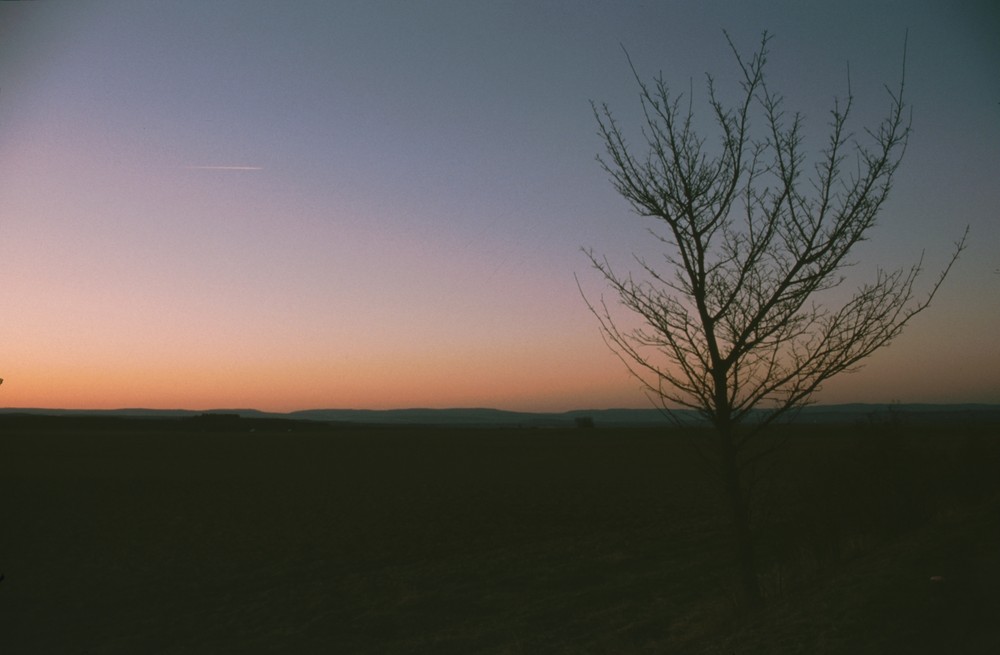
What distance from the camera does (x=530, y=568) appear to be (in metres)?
15.0

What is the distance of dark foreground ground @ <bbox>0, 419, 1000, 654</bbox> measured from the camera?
686cm

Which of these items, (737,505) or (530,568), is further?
(530,568)

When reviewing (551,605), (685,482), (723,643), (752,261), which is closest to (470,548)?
(551,605)

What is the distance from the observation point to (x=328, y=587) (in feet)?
46.1

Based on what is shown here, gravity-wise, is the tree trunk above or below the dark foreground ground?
above

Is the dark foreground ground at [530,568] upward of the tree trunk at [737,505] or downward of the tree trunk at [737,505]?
downward

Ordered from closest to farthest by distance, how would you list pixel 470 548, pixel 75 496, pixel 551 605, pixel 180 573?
1. pixel 551 605
2. pixel 180 573
3. pixel 470 548
4. pixel 75 496

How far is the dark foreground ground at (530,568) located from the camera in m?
6.86

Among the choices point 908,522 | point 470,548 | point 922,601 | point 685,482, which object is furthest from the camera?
point 685,482

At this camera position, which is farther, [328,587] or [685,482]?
[685,482]

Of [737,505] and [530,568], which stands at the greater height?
[737,505]

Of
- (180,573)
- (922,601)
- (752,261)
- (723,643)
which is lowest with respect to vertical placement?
(180,573)

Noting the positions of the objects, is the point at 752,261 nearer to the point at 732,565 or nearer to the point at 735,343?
the point at 735,343

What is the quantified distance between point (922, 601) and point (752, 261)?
3.24m
